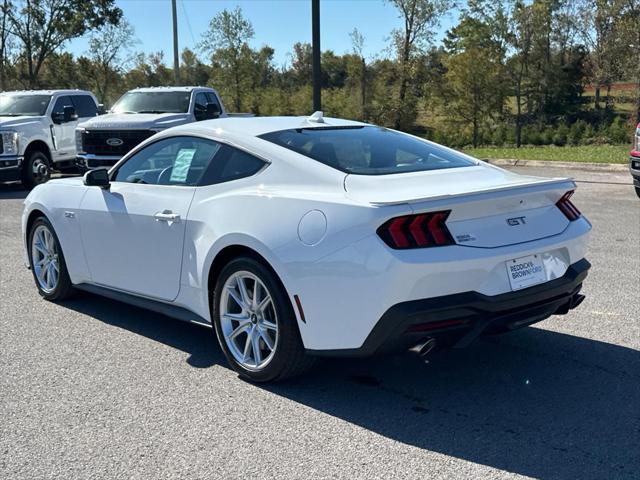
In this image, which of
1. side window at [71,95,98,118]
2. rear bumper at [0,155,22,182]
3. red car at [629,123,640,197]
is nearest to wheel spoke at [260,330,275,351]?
red car at [629,123,640,197]

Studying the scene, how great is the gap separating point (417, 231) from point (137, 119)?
11.5 meters

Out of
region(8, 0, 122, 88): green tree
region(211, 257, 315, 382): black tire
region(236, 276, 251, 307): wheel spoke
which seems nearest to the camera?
region(211, 257, 315, 382): black tire

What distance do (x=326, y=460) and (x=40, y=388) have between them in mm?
1966

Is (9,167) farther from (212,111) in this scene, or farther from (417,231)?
(417,231)

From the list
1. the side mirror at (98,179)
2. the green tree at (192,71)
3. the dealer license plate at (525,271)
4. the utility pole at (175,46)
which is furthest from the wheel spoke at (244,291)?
the green tree at (192,71)

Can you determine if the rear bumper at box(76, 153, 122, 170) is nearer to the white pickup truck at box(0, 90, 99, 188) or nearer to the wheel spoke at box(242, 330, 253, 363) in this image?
the white pickup truck at box(0, 90, 99, 188)

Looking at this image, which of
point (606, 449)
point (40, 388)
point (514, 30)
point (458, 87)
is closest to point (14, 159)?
point (40, 388)

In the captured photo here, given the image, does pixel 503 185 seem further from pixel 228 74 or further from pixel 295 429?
pixel 228 74

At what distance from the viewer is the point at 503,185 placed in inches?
163

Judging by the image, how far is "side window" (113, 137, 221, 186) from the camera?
4.89m

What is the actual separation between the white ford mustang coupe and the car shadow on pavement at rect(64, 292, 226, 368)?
30cm

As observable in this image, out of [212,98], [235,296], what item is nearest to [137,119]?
[212,98]

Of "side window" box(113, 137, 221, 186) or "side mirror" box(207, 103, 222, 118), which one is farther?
"side mirror" box(207, 103, 222, 118)

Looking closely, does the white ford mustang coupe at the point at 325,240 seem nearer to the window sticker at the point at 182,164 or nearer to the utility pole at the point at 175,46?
the window sticker at the point at 182,164
